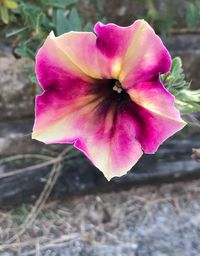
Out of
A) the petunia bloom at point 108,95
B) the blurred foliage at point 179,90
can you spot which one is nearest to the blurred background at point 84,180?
the blurred foliage at point 179,90

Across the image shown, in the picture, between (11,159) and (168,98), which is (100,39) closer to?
(168,98)

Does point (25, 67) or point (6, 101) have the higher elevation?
point (25, 67)

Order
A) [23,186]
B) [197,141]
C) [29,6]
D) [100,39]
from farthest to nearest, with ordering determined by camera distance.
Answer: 1. [197,141]
2. [23,186]
3. [29,6]
4. [100,39]

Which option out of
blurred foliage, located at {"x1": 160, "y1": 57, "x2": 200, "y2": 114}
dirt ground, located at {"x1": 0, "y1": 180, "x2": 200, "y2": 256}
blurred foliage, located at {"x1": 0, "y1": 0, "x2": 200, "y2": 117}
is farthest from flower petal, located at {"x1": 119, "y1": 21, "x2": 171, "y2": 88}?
dirt ground, located at {"x1": 0, "y1": 180, "x2": 200, "y2": 256}

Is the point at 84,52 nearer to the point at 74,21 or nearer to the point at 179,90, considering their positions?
the point at 179,90

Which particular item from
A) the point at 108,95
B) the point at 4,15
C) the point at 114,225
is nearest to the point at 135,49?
the point at 108,95

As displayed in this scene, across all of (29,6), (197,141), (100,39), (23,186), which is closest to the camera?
(100,39)

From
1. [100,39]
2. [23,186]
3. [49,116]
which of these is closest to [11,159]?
[23,186]

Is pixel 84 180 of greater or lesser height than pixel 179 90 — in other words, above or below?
below
